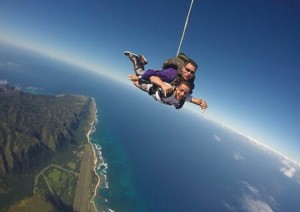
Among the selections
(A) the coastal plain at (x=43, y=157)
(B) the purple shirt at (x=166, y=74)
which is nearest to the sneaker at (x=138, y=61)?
(B) the purple shirt at (x=166, y=74)

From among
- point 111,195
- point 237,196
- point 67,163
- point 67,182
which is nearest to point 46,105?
point 67,163

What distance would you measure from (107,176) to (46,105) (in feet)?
318

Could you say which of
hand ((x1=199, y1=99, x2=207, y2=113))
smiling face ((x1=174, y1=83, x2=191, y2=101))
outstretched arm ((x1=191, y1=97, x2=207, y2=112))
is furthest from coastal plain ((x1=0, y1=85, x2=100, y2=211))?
smiling face ((x1=174, y1=83, x2=191, y2=101))

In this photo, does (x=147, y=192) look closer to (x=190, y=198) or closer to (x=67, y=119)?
(x=190, y=198)

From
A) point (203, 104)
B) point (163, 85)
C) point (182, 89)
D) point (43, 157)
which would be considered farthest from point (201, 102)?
point (43, 157)

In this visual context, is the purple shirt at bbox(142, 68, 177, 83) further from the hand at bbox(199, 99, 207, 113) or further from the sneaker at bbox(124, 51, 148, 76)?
the sneaker at bbox(124, 51, 148, 76)

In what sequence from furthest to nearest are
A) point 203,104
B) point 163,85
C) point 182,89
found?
point 203,104 < point 182,89 < point 163,85

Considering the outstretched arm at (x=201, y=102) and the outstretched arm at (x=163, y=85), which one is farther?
the outstretched arm at (x=201, y=102)

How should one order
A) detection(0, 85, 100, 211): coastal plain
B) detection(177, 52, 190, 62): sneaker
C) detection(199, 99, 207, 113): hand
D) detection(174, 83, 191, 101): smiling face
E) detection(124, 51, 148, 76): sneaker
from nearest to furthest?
detection(174, 83, 191, 101): smiling face → detection(177, 52, 190, 62): sneaker → detection(199, 99, 207, 113): hand → detection(124, 51, 148, 76): sneaker → detection(0, 85, 100, 211): coastal plain

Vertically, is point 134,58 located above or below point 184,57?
below

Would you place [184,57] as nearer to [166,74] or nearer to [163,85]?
[166,74]

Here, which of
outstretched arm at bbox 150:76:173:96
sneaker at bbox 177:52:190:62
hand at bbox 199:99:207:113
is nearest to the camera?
outstretched arm at bbox 150:76:173:96

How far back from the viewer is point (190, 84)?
18.0 feet

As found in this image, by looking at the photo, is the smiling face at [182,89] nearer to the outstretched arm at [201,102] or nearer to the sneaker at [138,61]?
the outstretched arm at [201,102]
